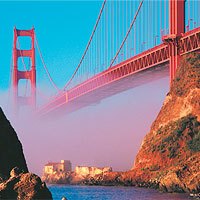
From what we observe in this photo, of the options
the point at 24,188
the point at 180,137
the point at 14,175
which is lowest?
the point at 24,188

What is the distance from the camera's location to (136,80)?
9288 centimetres

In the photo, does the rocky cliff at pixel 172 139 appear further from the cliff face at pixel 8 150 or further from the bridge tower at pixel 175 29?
the cliff face at pixel 8 150

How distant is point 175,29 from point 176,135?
12.8m

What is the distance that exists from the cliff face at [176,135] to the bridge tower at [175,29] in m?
1.15

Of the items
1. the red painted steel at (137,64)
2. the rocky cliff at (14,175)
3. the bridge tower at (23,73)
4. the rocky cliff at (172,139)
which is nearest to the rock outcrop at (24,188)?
the rocky cliff at (14,175)

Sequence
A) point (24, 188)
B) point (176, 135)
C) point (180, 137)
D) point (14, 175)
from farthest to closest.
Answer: point (176, 135) < point (180, 137) < point (14, 175) < point (24, 188)

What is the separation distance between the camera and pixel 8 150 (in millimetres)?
35156

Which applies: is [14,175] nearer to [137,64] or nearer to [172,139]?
[172,139]

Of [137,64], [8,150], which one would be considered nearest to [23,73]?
[137,64]

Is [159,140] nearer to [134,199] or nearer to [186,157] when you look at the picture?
[186,157]

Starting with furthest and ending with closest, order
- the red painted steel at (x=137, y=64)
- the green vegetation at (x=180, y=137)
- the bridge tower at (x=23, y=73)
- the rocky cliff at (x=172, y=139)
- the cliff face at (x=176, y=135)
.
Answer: the bridge tower at (x=23, y=73), the red painted steel at (x=137, y=64), the green vegetation at (x=180, y=137), the rocky cliff at (x=172, y=139), the cliff face at (x=176, y=135)

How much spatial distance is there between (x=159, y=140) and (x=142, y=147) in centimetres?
404

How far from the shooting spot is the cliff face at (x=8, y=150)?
34.8 m

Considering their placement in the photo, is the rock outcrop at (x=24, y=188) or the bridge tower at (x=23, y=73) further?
the bridge tower at (x=23, y=73)
